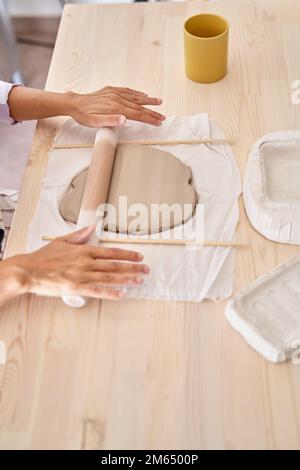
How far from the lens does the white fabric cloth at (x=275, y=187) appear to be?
925 mm

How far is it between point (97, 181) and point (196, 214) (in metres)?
0.19

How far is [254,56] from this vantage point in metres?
1.27

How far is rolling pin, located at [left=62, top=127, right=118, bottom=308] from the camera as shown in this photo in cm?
95

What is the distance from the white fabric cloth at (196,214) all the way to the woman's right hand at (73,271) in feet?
0.11

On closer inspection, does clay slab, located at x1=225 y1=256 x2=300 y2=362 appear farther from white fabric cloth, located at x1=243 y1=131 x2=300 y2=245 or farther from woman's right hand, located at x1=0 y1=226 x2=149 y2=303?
woman's right hand, located at x1=0 y1=226 x2=149 y2=303

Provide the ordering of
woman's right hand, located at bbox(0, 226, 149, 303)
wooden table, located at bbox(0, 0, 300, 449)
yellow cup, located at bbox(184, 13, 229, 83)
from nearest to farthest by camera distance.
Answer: wooden table, located at bbox(0, 0, 300, 449)
woman's right hand, located at bbox(0, 226, 149, 303)
yellow cup, located at bbox(184, 13, 229, 83)

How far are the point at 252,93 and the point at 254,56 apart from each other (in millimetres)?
132

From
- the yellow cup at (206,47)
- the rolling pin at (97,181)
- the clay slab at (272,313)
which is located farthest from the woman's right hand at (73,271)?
the yellow cup at (206,47)

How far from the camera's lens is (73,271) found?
88 cm

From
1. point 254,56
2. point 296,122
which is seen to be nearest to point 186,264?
point 296,122

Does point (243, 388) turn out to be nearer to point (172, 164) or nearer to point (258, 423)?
point (258, 423)

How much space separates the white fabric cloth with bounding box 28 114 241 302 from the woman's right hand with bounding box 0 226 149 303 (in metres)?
0.03

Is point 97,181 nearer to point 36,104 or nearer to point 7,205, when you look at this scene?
point 36,104

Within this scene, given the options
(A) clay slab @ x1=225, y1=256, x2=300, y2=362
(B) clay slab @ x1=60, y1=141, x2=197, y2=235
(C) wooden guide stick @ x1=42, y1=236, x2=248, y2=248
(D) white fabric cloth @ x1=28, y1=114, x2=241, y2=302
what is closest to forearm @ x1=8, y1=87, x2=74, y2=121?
(D) white fabric cloth @ x1=28, y1=114, x2=241, y2=302
